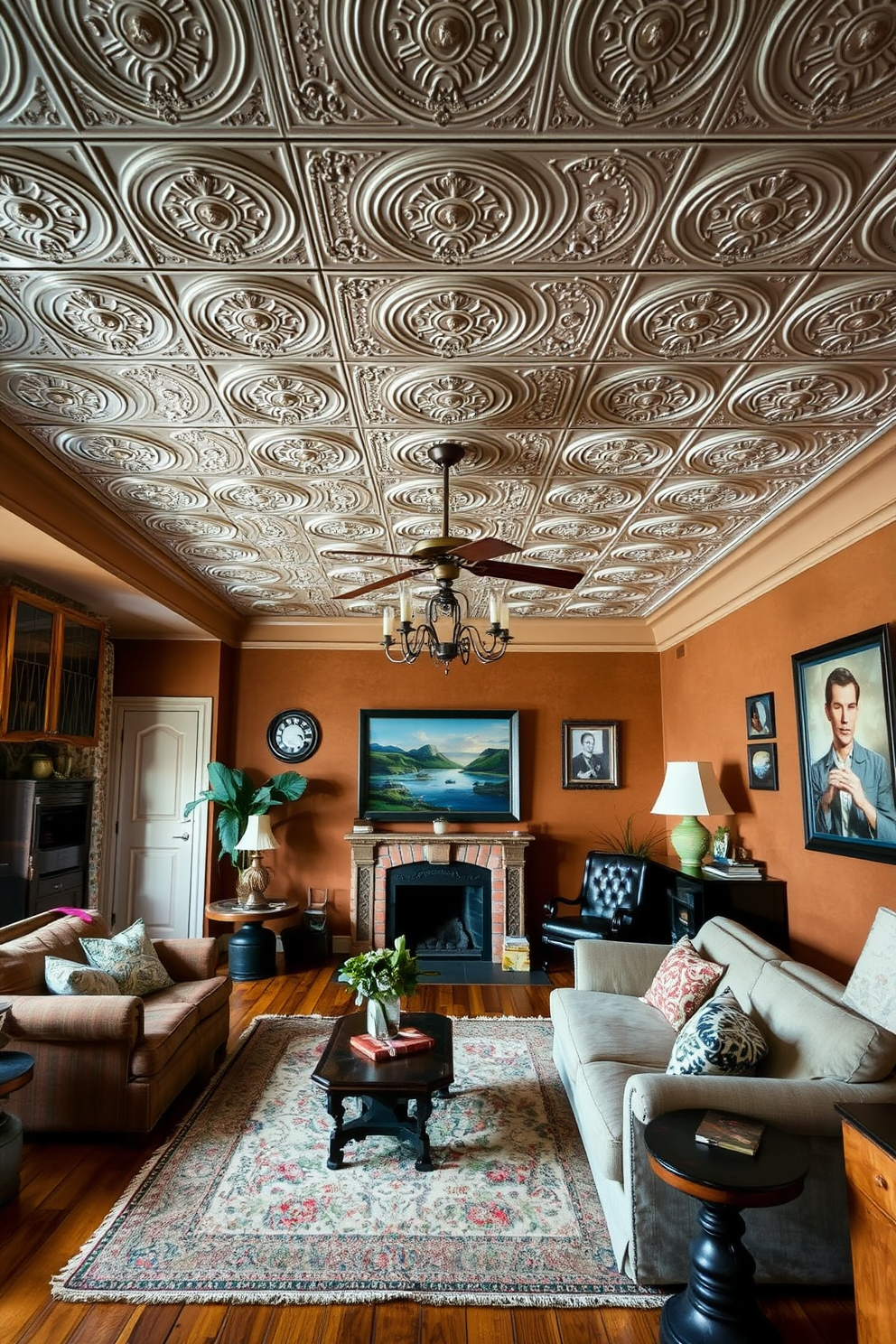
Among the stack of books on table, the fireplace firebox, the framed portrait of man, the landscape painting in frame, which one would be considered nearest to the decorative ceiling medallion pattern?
the framed portrait of man

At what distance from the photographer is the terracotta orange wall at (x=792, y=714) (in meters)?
3.52

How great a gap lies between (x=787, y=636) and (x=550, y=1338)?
348 centimetres

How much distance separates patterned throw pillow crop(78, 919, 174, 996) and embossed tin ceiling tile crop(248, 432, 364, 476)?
2.44 m

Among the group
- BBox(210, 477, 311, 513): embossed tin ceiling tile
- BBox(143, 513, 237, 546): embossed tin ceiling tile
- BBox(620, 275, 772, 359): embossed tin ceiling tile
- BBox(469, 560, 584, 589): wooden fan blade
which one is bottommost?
BBox(469, 560, 584, 589): wooden fan blade

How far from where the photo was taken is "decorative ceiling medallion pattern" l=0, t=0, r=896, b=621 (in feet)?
4.98

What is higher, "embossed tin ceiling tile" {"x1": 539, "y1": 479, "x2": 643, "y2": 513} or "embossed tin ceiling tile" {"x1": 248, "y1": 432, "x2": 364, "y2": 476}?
"embossed tin ceiling tile" {"x1": 248, "y1": 432, "x2": 364, "y2": 476}

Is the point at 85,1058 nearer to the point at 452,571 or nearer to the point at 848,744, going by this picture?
the point at 452,571

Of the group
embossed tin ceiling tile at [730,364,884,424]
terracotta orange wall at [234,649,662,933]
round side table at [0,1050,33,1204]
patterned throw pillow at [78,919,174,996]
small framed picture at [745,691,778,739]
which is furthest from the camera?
terracotta orange wall at [234,649,662,933]

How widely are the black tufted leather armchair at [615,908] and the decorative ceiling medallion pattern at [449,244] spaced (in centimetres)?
318

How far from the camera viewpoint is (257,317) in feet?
8.05

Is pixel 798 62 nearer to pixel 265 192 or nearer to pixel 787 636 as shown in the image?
pixel 265 192

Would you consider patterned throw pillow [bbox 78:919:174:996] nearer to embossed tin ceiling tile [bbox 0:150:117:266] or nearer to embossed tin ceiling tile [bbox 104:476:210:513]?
embossed tin ceiling tile [bbox 104:476:210:513]

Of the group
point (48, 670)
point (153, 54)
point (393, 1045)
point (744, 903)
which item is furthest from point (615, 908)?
point (153, 54)

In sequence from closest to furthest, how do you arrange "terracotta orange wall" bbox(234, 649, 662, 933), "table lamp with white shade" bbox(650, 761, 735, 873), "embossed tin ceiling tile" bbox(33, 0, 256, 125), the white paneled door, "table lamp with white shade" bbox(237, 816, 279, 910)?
1. "embossed tin ceiling tile" bbox(33, 0, 256, 125)
2. "table lamp with white shade" bbox(650, 761, 735, 873)
3. "table lamp with white shade" bbox(237, 816, 279, 910)
4. the white paneled door
5. "terracotta orange wall" bbox(234, 649, 662, 933)
